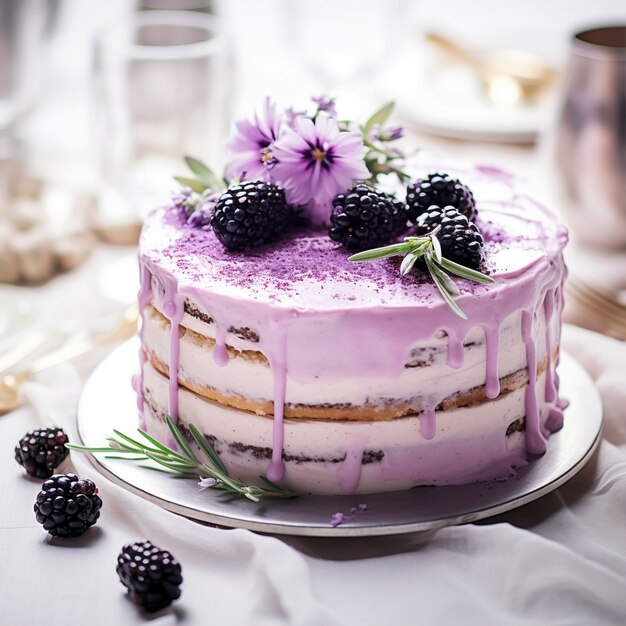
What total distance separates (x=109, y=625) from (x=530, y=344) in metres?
0.99

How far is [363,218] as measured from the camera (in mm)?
2174

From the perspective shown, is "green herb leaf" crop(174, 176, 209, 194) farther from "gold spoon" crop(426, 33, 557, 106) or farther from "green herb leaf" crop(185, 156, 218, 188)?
"gold spoon" crop(426, 33, 557, 106)

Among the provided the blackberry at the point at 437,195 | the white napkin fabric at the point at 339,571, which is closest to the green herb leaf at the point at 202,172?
the blackberry at the point at 437,195

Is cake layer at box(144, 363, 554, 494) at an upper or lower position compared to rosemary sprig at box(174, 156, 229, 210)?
lower

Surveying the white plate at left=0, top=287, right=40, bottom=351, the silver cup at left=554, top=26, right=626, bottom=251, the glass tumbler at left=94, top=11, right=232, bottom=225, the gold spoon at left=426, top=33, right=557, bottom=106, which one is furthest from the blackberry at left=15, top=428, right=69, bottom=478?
the gold spoon at left=426, top=33, right=557, bottom=106

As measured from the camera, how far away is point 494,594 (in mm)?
1911

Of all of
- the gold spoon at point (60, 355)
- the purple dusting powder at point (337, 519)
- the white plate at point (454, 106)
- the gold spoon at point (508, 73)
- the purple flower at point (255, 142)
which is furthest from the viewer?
the gold spoon at point (508, 73)

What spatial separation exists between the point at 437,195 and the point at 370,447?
558 millimetres

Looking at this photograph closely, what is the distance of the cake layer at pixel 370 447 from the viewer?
6.93 feet

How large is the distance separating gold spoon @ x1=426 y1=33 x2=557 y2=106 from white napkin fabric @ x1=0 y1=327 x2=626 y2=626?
2492 mm

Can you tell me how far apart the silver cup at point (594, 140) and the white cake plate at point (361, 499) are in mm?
1238

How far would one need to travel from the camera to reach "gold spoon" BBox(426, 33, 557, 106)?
4352mm

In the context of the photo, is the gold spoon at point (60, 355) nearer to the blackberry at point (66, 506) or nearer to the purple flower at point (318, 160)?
the blackberry at point (66, 506)

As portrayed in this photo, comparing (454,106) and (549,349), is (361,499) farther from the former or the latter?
(454,106)
